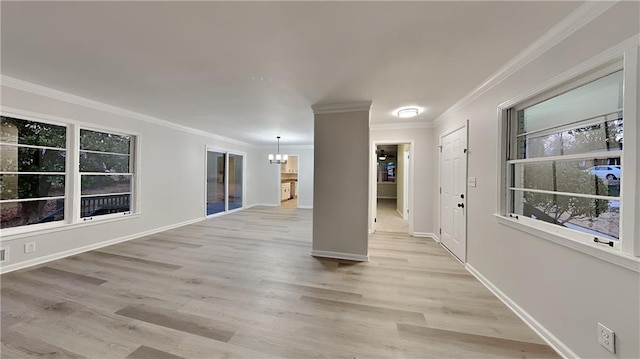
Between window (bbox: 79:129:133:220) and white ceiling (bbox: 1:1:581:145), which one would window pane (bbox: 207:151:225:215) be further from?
white ceiling (bbox: 1:1:581:145)

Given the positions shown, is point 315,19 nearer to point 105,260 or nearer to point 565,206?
point 565,206

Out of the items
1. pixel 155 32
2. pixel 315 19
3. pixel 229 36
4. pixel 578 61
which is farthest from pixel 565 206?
pixel 155 32

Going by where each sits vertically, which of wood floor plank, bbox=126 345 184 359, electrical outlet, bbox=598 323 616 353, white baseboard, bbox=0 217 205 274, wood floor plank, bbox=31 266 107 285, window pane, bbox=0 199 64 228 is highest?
window pane, bbox=0 199 64 228

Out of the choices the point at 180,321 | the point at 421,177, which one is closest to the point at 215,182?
the point at 180,321

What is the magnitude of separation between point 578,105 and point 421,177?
3.28 m

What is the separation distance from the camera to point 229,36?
1925 millimetres

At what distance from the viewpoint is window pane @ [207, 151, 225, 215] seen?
695 cm

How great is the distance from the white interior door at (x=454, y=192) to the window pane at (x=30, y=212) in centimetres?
630

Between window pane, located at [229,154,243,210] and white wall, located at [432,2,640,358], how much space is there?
23.7 feet

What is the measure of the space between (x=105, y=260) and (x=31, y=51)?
2792mm

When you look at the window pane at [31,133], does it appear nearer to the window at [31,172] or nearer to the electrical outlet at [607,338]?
the window at [31,172]

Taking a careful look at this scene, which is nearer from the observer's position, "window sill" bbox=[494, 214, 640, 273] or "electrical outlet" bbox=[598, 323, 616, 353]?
"window sill" bbox=[494, 214, 640, 273]

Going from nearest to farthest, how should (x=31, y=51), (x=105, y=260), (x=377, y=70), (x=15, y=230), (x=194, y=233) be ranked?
(x=31, y=51), (x=377, y=70), (x=15, y=230), (x=105, y=260), (x=194, y=233)

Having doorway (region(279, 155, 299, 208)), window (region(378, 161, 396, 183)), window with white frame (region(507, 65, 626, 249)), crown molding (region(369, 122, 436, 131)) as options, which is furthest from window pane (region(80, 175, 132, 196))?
window (region(378, 161, 396, 183))
